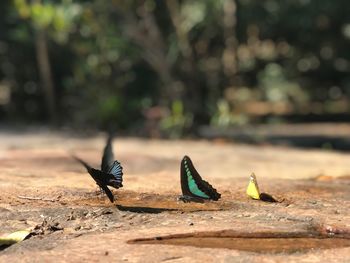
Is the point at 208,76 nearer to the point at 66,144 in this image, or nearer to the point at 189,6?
the point at 189,6

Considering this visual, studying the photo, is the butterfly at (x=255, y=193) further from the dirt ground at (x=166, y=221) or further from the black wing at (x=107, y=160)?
the black wing at (x=107, y=160)

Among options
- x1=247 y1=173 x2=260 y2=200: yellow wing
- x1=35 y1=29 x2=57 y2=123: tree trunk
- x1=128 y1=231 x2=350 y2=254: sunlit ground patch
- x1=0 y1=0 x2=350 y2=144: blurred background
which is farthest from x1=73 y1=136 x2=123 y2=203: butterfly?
x1=35 y1=29 x2=57 y2=123: tree trunk

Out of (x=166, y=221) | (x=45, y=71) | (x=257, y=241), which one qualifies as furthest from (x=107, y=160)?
(x=45, y=71)

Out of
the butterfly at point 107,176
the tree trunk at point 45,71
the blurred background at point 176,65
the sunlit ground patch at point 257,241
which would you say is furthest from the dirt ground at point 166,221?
the tree trunk at point 45,71

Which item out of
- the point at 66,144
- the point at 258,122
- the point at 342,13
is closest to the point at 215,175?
the point at 66,144

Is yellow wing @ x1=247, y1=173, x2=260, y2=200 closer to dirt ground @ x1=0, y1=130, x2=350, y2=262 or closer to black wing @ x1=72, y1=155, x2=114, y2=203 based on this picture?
dirt ground @ x1=0, y1=130, x2=350, y2=262
